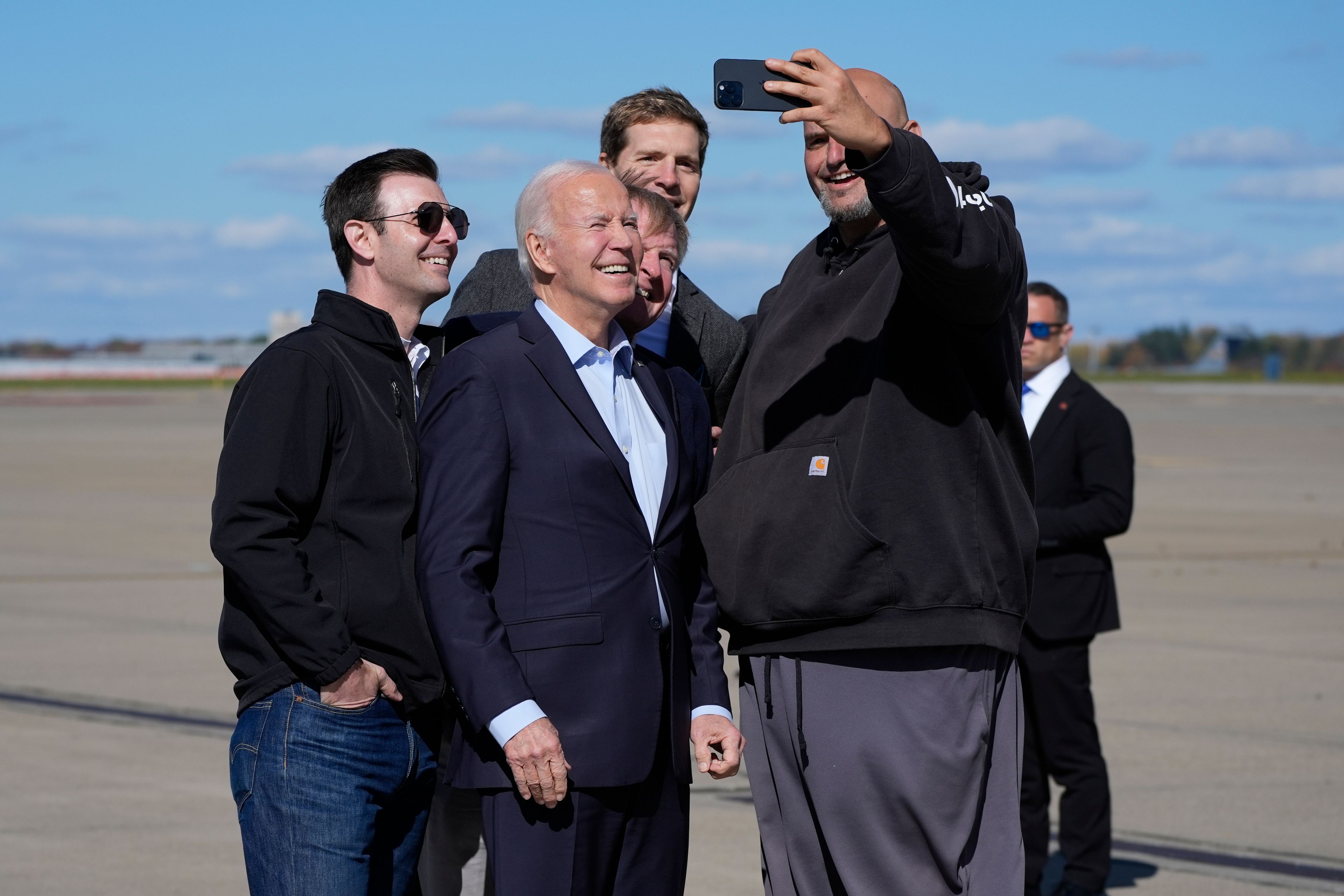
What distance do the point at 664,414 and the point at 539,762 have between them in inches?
31.6

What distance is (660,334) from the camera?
409cm

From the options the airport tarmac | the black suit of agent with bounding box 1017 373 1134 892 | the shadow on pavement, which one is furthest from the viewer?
the airport tarmac

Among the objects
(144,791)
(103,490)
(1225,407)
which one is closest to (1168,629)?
(144,791)

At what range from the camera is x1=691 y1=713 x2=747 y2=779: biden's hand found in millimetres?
3309

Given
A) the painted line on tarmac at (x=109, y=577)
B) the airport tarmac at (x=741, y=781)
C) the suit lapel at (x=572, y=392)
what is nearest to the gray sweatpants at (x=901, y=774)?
the suit lapel at (x=572, y=392)

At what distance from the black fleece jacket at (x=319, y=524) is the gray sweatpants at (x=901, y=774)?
81 centimetres

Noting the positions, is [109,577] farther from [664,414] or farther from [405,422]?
[664,414]

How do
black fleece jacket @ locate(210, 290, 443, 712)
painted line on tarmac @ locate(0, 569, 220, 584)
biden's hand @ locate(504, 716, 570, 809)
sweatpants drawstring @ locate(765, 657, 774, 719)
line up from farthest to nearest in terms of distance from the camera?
painted line on tarmac @ locate(0, 569, 220, 584) → sweatpants drawstring @ locate(765, 657, 774, 719) → black fleece jacket @ locate(210, 290, 443, 712) → biden's hand @ locate(504, 716, 570, 809)

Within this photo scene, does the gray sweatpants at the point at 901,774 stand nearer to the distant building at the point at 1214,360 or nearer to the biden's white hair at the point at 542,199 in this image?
the biden's white hair at the point at 542,199

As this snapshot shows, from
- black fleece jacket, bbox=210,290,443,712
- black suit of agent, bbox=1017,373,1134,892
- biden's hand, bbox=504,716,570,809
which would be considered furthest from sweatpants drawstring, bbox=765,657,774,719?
black suit of agent, bbox=1017,373,1134,892

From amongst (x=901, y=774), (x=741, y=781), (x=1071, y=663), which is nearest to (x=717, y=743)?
(x=901, y=774)

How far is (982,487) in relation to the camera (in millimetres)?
3260

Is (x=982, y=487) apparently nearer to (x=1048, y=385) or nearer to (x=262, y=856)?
(x=262, y=856)

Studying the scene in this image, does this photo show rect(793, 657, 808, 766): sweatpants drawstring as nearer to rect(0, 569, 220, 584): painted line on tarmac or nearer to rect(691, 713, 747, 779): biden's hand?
rect(691, 713, 747, 779): biden's hand
